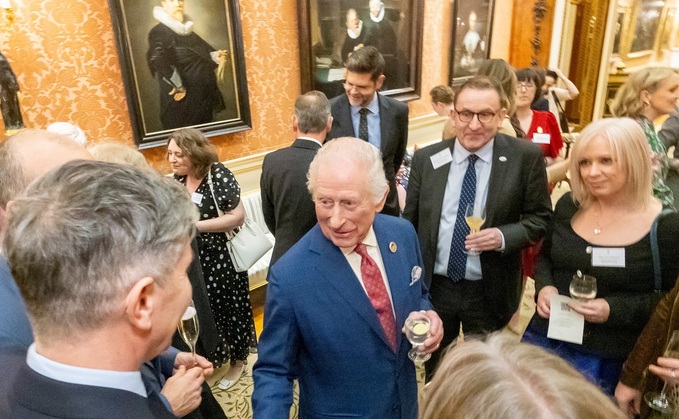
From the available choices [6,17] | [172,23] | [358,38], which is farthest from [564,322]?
[358,38]

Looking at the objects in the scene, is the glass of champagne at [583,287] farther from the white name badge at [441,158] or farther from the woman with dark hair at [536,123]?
the woman with dark hair at [536,123]

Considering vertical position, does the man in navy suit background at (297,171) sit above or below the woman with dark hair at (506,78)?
below

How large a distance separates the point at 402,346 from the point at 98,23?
314 centimetres

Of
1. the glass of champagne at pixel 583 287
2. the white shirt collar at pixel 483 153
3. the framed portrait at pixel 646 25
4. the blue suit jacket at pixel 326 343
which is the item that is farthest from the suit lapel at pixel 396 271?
the framed portrait at pixel 646 25

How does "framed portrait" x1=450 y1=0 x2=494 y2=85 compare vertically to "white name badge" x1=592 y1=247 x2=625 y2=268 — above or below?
above

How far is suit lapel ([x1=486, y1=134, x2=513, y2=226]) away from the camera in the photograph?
228cm

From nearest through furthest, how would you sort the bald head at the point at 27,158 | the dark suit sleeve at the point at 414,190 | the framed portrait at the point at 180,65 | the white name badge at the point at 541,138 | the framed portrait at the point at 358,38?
the bald head at the point at 27,158 → the dark suit sleeve at the point at 414,190 → the framed portrait at the point at 180,65 → the white name badge at the point at 541,138 → the framed portrait at the point at 358,38

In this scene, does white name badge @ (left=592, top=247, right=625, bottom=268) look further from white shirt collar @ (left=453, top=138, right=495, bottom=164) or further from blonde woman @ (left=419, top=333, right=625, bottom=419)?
blonde woman @ (left=419, top=333, right=625, bottom=419)

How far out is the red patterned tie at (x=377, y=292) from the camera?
5.28 feet

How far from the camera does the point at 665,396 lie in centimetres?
158

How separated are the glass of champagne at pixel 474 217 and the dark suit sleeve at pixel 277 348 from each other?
109 cm

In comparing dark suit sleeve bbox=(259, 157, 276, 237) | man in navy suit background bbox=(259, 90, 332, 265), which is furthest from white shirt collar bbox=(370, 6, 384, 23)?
dark suit sleeve bbox=(259, 157, 276, 237)

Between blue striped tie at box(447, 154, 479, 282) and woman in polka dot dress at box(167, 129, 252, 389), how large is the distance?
1453 mm

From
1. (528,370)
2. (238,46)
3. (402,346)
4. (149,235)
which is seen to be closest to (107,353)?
(149,235)
